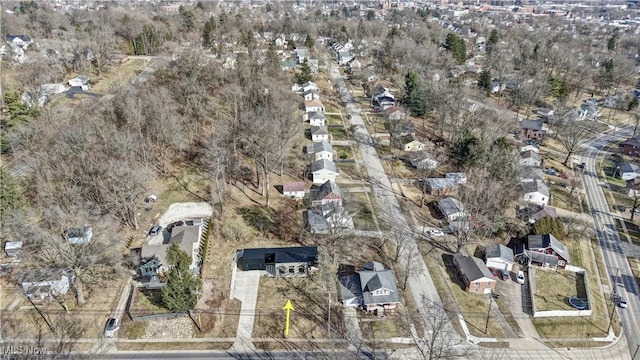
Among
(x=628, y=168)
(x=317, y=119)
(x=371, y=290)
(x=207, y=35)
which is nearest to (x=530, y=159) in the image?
(x=628, y=168)

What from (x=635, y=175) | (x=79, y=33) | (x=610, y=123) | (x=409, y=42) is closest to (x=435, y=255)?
(x=635, y=175)

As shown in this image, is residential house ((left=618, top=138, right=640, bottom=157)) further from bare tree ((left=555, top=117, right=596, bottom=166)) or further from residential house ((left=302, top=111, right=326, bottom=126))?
residential house ((left=302, top=111, right=326, bottom=126))

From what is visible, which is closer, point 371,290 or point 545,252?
point 371,290

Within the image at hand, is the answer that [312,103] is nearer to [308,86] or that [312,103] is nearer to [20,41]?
[308,86]

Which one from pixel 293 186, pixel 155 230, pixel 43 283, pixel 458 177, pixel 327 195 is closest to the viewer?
pixel 43 283

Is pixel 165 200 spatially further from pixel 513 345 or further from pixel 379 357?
pixel 513 345

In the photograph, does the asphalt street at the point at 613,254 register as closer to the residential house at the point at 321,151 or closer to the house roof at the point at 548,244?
the house roof at the point at 548,244

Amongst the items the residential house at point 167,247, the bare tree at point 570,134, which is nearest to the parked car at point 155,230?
the residential house at point 167,247

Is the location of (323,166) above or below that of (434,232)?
above
